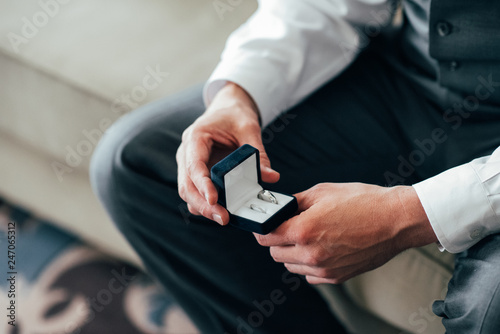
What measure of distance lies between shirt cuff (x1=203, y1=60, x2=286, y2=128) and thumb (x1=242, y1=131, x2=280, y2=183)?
98 mm

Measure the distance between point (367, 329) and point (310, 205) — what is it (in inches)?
12.7

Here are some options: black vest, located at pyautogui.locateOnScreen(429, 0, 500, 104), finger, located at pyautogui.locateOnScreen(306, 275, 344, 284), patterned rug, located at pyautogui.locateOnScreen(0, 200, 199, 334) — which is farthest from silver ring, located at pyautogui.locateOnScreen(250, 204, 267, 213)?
patterned rug, located at pyautogui.locateOnScreen(0, 200, 199, 334)

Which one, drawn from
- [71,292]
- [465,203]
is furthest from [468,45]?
[71,292]

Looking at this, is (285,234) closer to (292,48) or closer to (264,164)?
(264,164)

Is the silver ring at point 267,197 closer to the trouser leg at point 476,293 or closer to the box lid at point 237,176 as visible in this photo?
the box lid at point 237,176

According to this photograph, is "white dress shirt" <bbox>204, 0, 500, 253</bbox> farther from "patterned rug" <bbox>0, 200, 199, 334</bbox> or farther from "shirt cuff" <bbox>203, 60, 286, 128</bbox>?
"patterned rug" <bbox>0, 200, 199, 334</bbox>

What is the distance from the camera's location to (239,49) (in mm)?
850

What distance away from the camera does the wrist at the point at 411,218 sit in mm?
633

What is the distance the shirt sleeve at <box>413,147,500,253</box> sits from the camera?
608mm

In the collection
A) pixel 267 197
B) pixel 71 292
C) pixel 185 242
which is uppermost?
pixel 267 197

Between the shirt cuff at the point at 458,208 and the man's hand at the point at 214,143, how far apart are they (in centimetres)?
19

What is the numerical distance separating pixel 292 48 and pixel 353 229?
0.36m

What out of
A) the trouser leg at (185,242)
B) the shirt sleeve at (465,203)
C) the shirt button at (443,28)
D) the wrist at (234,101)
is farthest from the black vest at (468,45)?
the trouser leg at (185,242)

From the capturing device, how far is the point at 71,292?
44.9 inches
